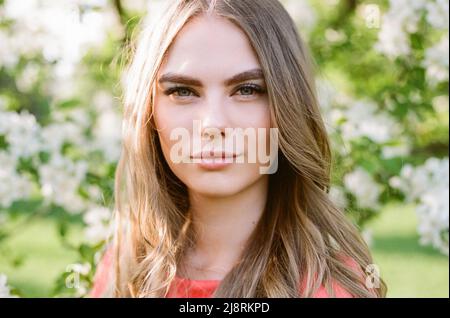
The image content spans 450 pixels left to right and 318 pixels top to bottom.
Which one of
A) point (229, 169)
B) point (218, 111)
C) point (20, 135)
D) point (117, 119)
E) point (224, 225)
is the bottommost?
point (224, 225)

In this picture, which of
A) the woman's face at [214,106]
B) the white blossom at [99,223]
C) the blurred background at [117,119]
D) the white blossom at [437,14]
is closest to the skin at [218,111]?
the woman's face at [214,106]

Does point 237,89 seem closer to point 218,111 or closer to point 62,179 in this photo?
point 218,111

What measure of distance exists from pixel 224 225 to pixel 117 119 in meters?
1.20

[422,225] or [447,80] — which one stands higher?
[447,80]

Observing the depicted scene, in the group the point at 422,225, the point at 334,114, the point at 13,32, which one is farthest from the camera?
the point at 13,32

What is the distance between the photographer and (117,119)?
2787 mm

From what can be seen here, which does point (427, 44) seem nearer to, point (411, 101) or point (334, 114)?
point (411, 101)

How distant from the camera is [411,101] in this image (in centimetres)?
253

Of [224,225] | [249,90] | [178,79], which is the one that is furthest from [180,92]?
[224,225]

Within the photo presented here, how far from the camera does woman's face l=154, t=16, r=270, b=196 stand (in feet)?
4.99

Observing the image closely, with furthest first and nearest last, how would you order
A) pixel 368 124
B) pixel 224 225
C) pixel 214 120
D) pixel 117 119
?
pixel 117 119
pixel 368 124
pixel 224 225
pixel 214 120

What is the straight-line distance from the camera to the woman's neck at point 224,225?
5.49ft
